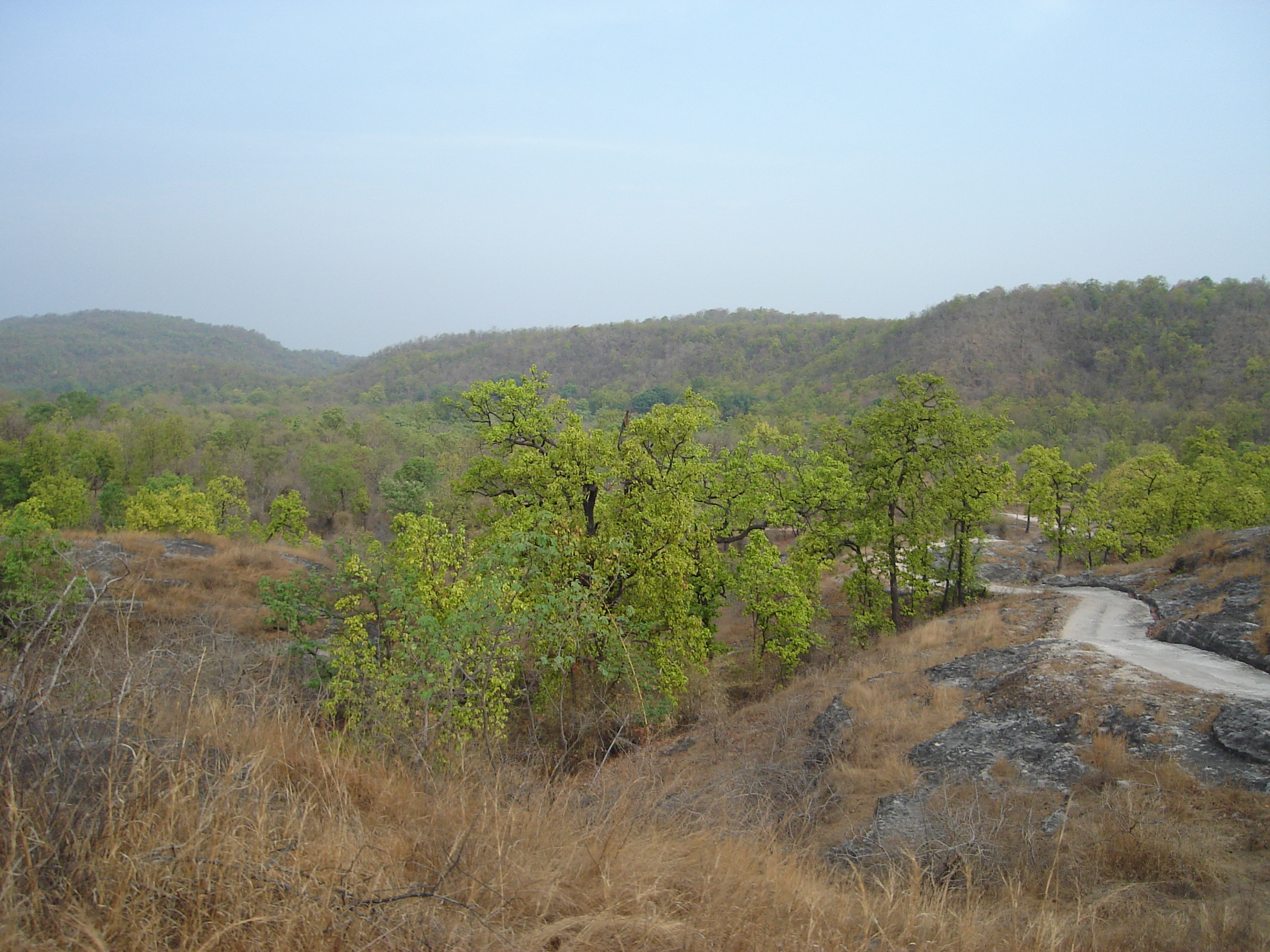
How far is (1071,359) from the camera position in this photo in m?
101

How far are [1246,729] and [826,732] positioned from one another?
18.3 ft

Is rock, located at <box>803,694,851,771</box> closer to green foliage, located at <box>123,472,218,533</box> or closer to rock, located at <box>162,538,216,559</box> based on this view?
rock, located at <box>162,538,216,559</box>

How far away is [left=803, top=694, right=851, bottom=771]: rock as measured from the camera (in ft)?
36.0

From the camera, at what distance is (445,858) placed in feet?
9.93

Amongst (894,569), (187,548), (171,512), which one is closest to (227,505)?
(171,512)

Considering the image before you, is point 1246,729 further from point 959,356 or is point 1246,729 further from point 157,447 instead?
point 959,356

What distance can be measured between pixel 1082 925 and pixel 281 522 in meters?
36.8

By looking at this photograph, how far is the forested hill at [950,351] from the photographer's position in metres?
88.1

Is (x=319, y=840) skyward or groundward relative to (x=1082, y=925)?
skyward

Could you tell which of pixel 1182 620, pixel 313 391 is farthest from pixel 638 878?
pixel 313 391

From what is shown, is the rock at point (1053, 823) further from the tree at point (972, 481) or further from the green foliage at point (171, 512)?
the green foliage at point (171, 512)

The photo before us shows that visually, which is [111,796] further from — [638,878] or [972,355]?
[972,355]

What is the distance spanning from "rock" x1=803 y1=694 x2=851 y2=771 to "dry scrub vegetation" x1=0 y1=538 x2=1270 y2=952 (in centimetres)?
409

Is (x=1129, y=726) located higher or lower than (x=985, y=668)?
higher
